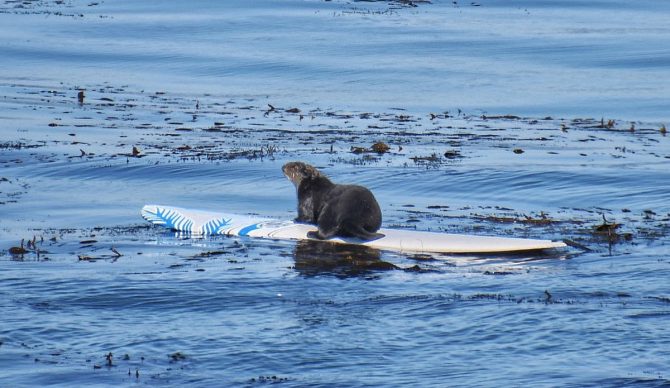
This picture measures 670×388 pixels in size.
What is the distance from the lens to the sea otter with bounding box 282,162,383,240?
1257 cm

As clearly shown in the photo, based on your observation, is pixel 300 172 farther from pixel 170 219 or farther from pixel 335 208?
pixel 170 219

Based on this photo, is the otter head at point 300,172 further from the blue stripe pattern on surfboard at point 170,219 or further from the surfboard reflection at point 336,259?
the blue stripe pattern on surfboard at point 170,219

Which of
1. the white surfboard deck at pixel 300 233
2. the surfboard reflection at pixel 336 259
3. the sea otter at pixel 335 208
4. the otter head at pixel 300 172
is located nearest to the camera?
the surfboard reflection at pixel 336 259

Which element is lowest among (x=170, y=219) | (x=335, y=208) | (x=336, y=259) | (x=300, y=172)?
(x=336, y=259)

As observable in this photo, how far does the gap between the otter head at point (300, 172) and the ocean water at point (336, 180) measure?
1.04m

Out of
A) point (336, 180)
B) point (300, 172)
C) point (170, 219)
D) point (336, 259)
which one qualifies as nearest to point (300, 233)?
point (300, 172)

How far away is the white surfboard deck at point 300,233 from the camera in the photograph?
12.0 m

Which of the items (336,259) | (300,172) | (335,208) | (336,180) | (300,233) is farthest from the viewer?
(336,180)

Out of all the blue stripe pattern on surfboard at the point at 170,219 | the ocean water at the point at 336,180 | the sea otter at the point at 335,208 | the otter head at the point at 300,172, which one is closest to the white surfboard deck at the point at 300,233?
the blue stripe pattern on surfboard at the point at 170,219

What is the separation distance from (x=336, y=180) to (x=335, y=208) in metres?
4.00

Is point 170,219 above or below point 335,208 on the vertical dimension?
below

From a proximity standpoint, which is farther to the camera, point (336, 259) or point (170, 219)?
point (170, 219)

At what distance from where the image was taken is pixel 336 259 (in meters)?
11.9

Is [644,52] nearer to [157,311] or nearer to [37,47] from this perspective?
[37,47]
